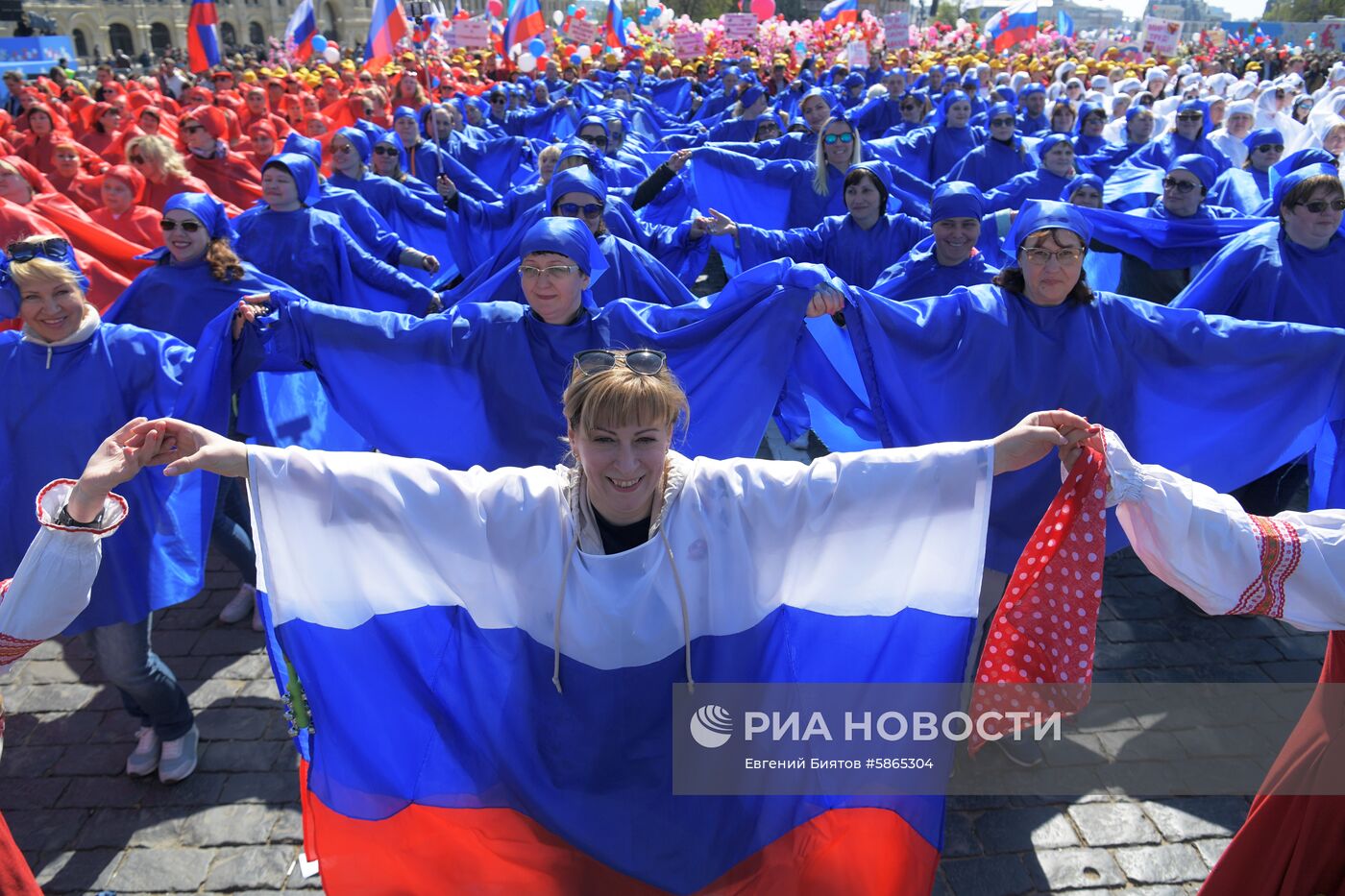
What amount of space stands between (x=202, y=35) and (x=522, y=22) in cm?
711

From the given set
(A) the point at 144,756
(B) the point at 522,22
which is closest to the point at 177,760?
(A) the point at 144,756

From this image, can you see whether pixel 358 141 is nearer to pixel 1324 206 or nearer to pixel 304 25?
pixel 1324 206

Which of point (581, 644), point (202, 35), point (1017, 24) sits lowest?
point (581, 644)

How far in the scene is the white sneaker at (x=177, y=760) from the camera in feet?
12.6

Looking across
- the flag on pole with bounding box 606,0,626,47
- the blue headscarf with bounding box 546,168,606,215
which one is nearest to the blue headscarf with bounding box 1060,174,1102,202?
the blue headscarf with bounding box 546,168,606,215

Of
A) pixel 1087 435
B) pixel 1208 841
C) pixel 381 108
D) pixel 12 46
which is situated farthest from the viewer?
pixel 12 46

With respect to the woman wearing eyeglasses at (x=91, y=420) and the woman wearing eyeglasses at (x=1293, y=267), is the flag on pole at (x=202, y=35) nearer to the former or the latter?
the woman wearing eyeglasses at (x=91, y=420)

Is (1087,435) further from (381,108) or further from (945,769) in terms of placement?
(381,108)

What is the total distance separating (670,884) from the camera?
2543 mm

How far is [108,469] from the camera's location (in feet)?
7.43

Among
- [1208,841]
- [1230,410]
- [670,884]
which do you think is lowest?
[1208,841]

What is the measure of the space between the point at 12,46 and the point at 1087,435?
32449 millimetres

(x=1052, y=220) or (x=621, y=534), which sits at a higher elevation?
(x=1052, y=220)

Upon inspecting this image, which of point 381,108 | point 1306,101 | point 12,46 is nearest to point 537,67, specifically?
point 381,108
